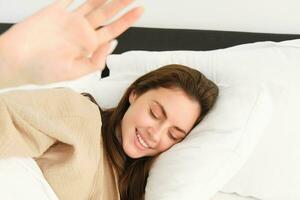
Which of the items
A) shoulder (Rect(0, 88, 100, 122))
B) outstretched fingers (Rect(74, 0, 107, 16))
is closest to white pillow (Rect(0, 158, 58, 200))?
shoulder (Rect(0, 88, 100, 122))

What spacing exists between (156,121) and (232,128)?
0.66ft

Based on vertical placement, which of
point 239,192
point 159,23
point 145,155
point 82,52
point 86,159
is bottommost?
point 239,192

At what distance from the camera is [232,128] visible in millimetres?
1130

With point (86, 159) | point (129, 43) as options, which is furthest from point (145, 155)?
point (129, 43)

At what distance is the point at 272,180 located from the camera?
1237 mm

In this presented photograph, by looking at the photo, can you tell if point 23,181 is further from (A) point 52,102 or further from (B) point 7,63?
(B) point 7,63

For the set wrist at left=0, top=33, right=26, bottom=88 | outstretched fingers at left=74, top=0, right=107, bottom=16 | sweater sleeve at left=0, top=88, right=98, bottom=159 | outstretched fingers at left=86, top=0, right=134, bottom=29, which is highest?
outstretched fingers at left=74, top=0, right=107, bottom=16

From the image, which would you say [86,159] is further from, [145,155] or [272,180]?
[272,180]

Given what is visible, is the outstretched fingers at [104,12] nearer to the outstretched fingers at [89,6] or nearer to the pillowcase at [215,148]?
the outstretched fingers at [89,6]

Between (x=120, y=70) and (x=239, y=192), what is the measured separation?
1.72ft

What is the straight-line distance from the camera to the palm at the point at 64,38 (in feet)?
1.97

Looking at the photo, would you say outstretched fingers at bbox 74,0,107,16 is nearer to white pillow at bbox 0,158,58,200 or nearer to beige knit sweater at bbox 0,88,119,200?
beige knit sweater at bbox 0,88,119,200

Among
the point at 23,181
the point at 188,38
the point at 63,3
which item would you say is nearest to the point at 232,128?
the point at 188,38

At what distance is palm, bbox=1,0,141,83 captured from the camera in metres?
0.60
